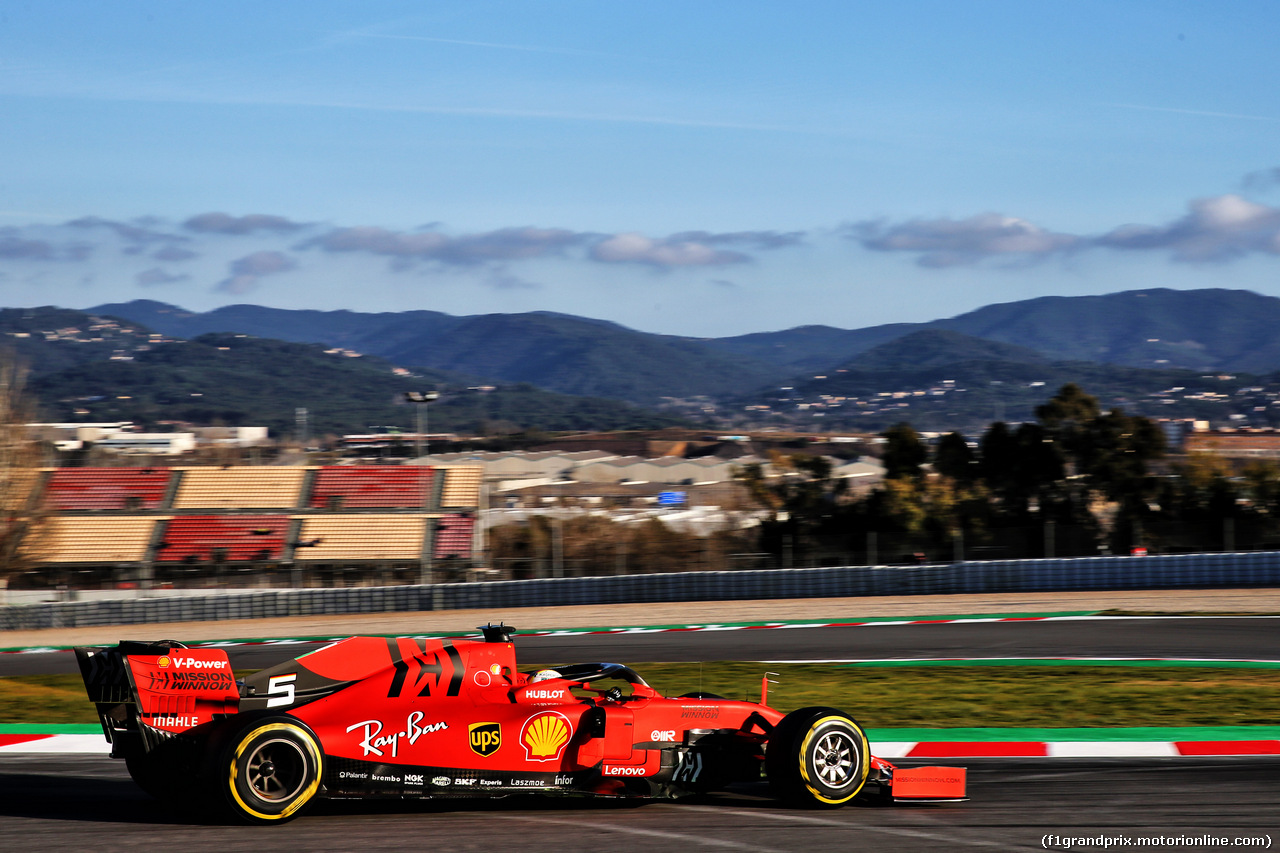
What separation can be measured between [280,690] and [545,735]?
4.93ft

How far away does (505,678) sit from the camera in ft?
23.2

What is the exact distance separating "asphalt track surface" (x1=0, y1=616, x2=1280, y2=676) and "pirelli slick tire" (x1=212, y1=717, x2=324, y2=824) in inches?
398

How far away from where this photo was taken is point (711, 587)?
90.6 feet

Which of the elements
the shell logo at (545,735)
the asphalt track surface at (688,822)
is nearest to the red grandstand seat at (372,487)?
the asphalt track surface at (688,822)

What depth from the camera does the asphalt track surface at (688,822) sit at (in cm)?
618

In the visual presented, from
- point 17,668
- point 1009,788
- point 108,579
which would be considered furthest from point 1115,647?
point 108,579

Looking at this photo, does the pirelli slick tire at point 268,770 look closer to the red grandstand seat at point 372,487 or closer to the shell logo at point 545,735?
the shell logo at point 545,735

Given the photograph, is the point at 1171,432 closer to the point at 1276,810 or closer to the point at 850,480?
the point at 850,480

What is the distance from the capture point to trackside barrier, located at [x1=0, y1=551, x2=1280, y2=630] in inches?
1022

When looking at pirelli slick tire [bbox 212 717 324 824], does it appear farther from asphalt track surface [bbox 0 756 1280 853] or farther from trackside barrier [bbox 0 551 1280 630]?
trackside barrier [bbox 0 551 1280 630]

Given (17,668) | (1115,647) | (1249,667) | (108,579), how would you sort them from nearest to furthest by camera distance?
(1249,667), (1115,647), (17,668), (108,579)

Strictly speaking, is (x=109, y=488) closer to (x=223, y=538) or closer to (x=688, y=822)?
(x=223, y=538)

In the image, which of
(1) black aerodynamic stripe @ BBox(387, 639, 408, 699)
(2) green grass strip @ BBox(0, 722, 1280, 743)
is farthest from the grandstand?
(1) black aerodynamic stripe @ BBox(387, 639, 408, 699)

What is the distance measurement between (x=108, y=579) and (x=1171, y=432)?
3343cm
